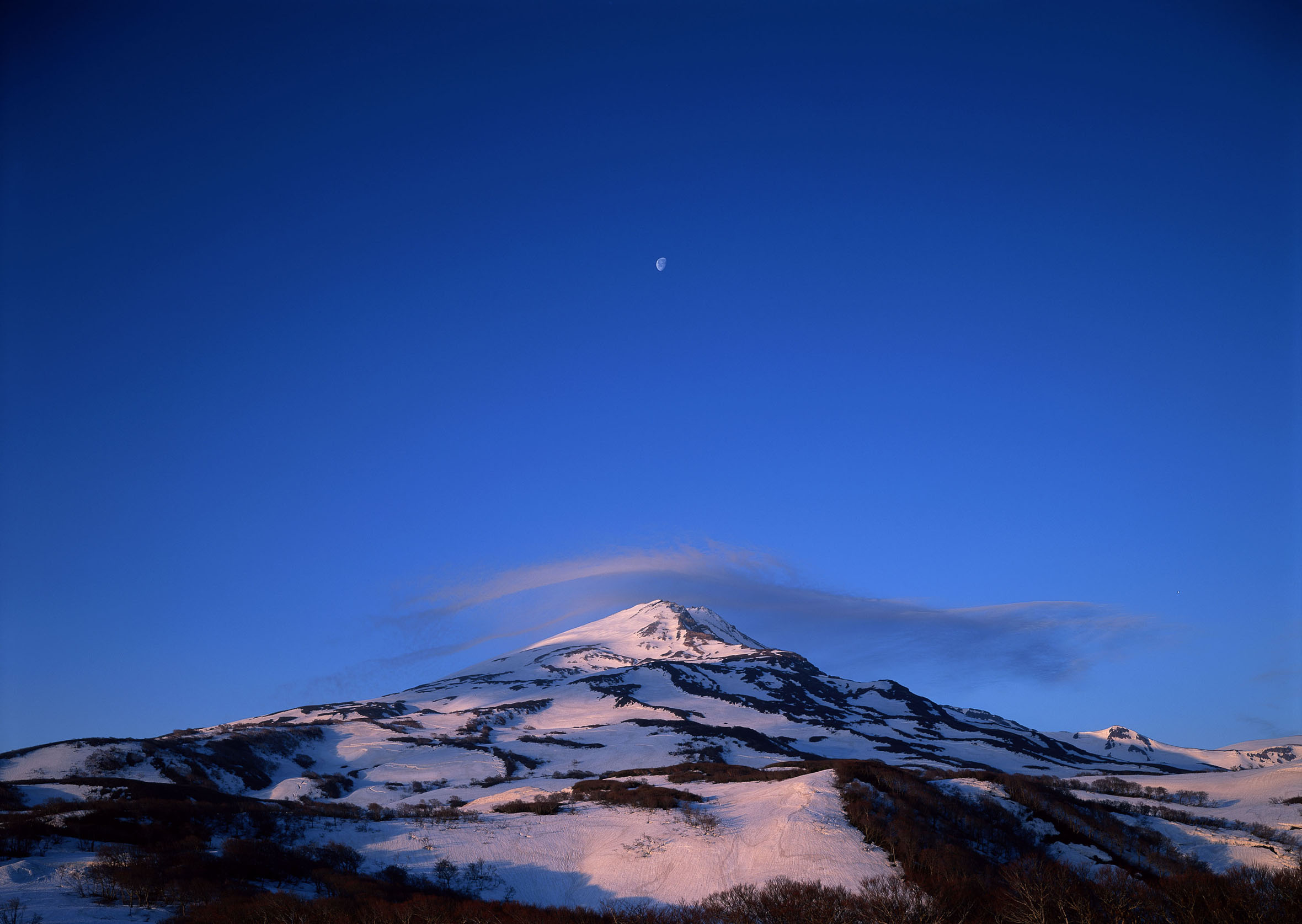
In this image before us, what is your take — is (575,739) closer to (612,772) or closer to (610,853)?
(612,772)

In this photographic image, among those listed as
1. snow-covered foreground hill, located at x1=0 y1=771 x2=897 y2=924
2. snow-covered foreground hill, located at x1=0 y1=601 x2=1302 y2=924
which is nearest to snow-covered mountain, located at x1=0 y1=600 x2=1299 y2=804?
snow-covered foreground hill, located at x1=0 y1=601 x2=1302 y2=924

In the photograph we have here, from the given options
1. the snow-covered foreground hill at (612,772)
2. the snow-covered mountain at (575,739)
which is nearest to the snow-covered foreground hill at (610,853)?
the snow-covered foreground hill at (612,772)

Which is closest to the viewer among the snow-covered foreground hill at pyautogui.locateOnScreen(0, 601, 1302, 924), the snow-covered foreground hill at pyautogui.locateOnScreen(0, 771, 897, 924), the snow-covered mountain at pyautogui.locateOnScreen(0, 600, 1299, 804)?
the snow-covered foreground hill at pyautogui.locateOnScreen(0, 771, 897, 924)

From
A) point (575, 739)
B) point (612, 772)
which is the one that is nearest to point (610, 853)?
point (612, 772)

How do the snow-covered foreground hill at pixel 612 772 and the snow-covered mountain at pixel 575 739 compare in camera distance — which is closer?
the snow-covered foreground hill at pixel 612 772

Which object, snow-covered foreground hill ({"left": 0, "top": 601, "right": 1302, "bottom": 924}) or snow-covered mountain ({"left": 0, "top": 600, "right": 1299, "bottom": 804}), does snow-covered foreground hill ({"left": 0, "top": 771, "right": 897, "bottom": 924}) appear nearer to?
snow-covered foreground hill ({"left": 0, "top": 601, "right": 1302, "bottom": 924})

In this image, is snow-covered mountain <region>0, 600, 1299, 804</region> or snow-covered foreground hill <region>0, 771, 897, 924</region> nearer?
snow-covered foreground hill <region>0, 771, 897, 924</region>

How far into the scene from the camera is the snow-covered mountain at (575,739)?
252 ft

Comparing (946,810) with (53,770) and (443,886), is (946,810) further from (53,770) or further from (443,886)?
(53,770)

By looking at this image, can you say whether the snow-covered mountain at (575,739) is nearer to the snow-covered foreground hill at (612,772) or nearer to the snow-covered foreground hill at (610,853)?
the snow-covered foreground hill at (612,772)

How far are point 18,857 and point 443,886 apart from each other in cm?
1911

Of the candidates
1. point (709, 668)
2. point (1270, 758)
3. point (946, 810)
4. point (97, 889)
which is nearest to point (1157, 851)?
point (946, 810)

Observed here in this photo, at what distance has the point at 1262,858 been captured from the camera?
4072 cm

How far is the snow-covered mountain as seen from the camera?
76.7 meters
